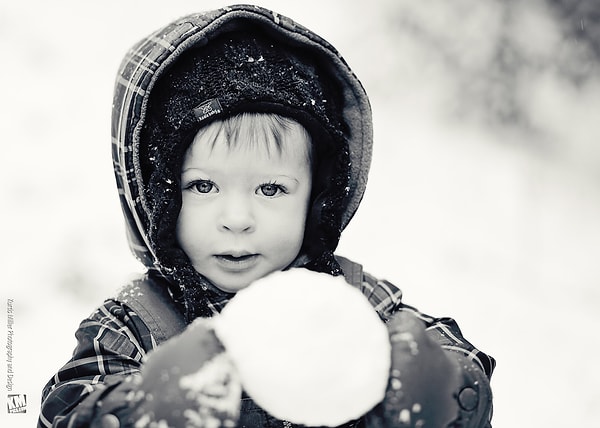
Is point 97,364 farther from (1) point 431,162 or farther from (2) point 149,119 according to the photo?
(1) point 431,162

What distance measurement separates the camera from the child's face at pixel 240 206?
1.06m

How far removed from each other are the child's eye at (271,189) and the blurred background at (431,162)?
82cm

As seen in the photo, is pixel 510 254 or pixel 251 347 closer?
pixel 251 347

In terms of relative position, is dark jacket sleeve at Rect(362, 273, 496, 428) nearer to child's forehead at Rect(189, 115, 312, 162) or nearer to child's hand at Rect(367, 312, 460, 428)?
child's hand at Rect(367, 312, 460, 428)

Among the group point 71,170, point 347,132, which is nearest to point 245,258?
point 347,132

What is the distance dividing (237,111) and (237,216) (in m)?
0.16

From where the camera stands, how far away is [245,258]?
1.11m

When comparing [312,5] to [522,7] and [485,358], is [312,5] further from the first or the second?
[485,358]

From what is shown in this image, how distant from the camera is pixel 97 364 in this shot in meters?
1.06

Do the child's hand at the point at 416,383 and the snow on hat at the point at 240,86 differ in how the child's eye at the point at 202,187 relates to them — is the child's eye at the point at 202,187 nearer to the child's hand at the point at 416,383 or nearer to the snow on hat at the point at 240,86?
the snow on hat at the point at 240,86

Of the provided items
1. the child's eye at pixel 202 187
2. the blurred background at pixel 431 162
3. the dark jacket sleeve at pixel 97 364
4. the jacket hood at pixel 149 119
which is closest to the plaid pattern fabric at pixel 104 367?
the dark jacket sleeve at pixel 97 364

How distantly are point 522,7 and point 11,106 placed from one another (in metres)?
1.57

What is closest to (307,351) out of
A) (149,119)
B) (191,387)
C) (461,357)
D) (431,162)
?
(191,387)

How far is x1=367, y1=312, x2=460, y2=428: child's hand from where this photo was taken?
2.69ft
